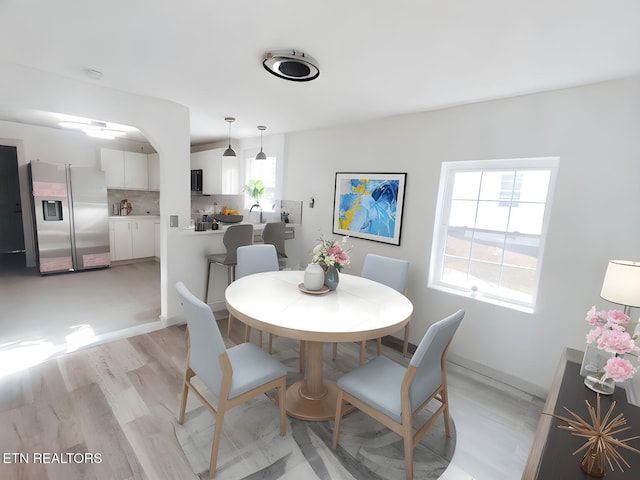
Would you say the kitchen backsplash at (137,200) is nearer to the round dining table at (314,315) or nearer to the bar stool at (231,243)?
the bar stool at (231,243)

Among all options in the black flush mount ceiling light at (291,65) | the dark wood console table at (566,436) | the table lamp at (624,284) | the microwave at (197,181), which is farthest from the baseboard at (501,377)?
the microwave at (197,181)

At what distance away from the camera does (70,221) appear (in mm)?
4895

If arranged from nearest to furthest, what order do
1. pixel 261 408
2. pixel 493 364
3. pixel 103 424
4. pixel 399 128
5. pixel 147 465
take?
pixel 147 465 → pixel 103 424 → pixel 261 408 → pixel 493 364 → pixel 399 128

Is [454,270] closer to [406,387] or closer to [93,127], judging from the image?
[406,387]

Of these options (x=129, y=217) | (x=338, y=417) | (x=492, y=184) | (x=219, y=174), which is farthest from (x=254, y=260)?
(x=129, y=217)

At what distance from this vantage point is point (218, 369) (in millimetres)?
1564

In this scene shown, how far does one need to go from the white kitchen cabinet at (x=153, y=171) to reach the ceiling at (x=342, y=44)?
10.9ft

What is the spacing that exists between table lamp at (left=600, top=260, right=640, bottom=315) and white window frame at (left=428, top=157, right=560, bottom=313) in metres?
0.67

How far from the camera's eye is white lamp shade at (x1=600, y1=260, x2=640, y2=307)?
1.56 meters

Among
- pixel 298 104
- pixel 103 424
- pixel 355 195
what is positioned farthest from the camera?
pixel 355 195

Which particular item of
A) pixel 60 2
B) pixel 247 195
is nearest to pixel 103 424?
pixel 60 2

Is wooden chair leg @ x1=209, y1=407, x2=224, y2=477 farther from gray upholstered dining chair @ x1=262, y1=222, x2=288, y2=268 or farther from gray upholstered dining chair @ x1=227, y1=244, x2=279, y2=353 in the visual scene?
gray upholstered dining chair @ x1=262, y1=222, x2=288, y2=268

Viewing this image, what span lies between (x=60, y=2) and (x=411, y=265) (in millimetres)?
3065

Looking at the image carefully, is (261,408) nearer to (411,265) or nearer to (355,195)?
(411,265)
